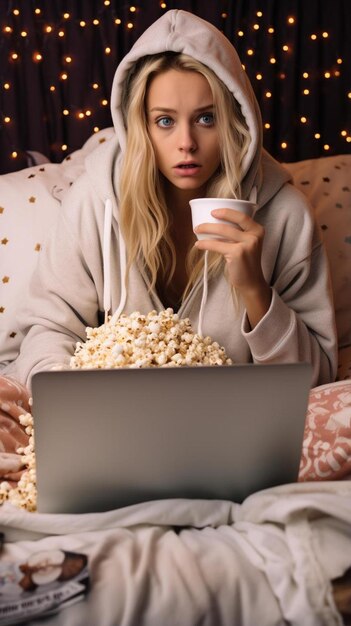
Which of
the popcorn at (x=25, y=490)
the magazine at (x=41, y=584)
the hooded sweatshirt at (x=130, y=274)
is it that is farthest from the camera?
the hooded sweatshirt at (x=130, y=274)

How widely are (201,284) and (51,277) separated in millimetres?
388

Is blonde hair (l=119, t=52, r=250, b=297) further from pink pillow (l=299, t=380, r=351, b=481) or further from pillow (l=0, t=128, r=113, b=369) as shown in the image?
pink pillow (l=299, t=380, r=351, b=481)

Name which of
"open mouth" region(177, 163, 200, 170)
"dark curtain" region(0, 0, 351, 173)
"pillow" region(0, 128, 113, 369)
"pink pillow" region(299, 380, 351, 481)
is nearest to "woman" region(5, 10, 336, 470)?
"open mouth" region(177, 163, 200, 170)

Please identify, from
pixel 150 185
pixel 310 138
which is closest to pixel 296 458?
pixel 150 185

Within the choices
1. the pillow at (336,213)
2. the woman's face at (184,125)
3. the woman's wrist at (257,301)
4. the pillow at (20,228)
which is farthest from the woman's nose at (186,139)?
the pillow at (336,213)

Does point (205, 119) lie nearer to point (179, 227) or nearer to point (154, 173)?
point (154, 173)

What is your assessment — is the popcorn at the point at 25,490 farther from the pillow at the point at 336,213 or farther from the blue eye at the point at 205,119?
the pillow at the point at 336,213

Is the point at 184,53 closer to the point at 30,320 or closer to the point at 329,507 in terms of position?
the point at 30,320

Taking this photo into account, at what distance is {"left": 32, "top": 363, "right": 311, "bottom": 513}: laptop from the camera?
104 cm

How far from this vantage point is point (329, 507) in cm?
110

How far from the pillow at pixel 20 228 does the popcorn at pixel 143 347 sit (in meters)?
0.54

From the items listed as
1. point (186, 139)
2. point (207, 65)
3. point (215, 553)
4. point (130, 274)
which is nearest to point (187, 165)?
point (186, 139)

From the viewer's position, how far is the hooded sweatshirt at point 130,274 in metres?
1.94

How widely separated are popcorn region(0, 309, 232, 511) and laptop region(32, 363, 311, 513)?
12.6 inches
